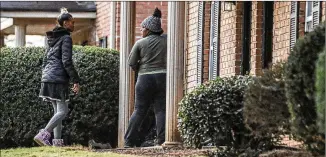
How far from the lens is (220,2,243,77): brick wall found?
16156mm

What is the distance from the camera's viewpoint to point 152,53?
1630 centimetres

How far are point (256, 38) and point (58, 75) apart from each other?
267 cm

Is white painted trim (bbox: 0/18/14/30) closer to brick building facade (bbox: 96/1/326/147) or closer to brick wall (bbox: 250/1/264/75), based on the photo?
brick building facade (bbox: 96/1/326/147)

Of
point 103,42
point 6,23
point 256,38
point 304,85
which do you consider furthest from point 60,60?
point 6,23

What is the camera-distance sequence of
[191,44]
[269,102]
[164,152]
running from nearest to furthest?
1. [269,102]
2. [164,152]
3. [191,44]

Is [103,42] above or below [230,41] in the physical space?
above

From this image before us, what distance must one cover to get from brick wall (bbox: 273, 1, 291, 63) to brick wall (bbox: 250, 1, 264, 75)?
403mm

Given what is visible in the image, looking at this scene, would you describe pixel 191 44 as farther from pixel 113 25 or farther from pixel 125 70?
pixel 113 25

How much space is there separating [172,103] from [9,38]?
2850cm

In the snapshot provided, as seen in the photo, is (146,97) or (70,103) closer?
(146,97)

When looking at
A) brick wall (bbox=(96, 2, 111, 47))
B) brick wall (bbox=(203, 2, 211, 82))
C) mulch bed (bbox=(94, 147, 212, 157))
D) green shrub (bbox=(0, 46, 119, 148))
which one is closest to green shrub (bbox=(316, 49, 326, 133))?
mulch bed (bbox=(94, 147, 212, 157))

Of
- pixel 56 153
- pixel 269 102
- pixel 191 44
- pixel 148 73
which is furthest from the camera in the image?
pixel 191 44

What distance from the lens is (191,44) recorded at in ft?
62.1

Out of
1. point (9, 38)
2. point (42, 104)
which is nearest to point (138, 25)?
point (42, 104)
